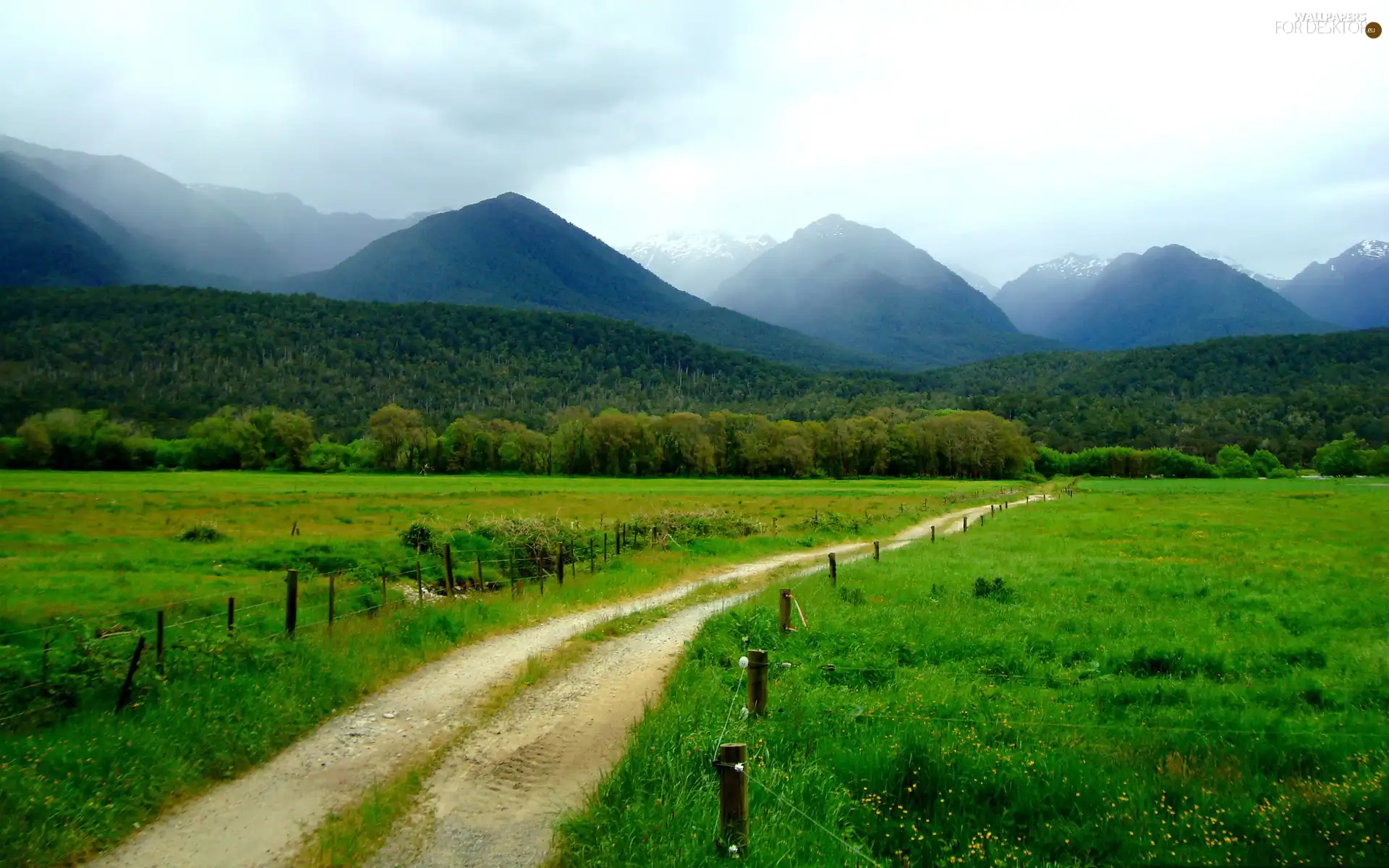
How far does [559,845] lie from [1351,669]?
12135 millimetres

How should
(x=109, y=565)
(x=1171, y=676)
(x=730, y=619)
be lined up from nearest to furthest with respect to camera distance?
(x=1171, y=676)
(x=730, y=619)
(x=109, y=565)

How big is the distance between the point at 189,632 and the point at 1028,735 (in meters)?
14.0

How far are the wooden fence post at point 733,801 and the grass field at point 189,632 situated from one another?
246 inches

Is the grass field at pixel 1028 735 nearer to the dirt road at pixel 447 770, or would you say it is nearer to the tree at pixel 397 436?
the dirt road at pixel 447 770

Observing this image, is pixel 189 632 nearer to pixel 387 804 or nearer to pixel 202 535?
pixel 387 804

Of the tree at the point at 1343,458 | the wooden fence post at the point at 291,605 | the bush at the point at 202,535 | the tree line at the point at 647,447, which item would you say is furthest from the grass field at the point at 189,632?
the tree at the point at 1343,458

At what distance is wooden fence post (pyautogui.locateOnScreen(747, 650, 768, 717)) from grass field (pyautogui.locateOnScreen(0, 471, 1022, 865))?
6365 mm

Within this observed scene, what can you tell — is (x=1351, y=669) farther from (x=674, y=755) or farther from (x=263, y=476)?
(x=263, y=476)

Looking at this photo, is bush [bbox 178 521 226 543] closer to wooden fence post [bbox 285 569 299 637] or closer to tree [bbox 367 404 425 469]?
wooden fence post [bbox 285 569 299 637]

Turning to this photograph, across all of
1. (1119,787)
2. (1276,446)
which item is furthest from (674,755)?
(1276,446)

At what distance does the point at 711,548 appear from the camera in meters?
30.7

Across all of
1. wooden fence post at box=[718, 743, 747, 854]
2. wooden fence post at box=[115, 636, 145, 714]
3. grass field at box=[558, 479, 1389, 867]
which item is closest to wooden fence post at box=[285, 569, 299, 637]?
wooden fence post at box=[115, 636, 145, 714]

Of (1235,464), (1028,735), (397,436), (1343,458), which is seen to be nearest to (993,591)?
(1028,735)

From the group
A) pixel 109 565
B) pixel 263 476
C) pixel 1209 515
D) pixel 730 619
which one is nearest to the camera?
pixel 730 619
